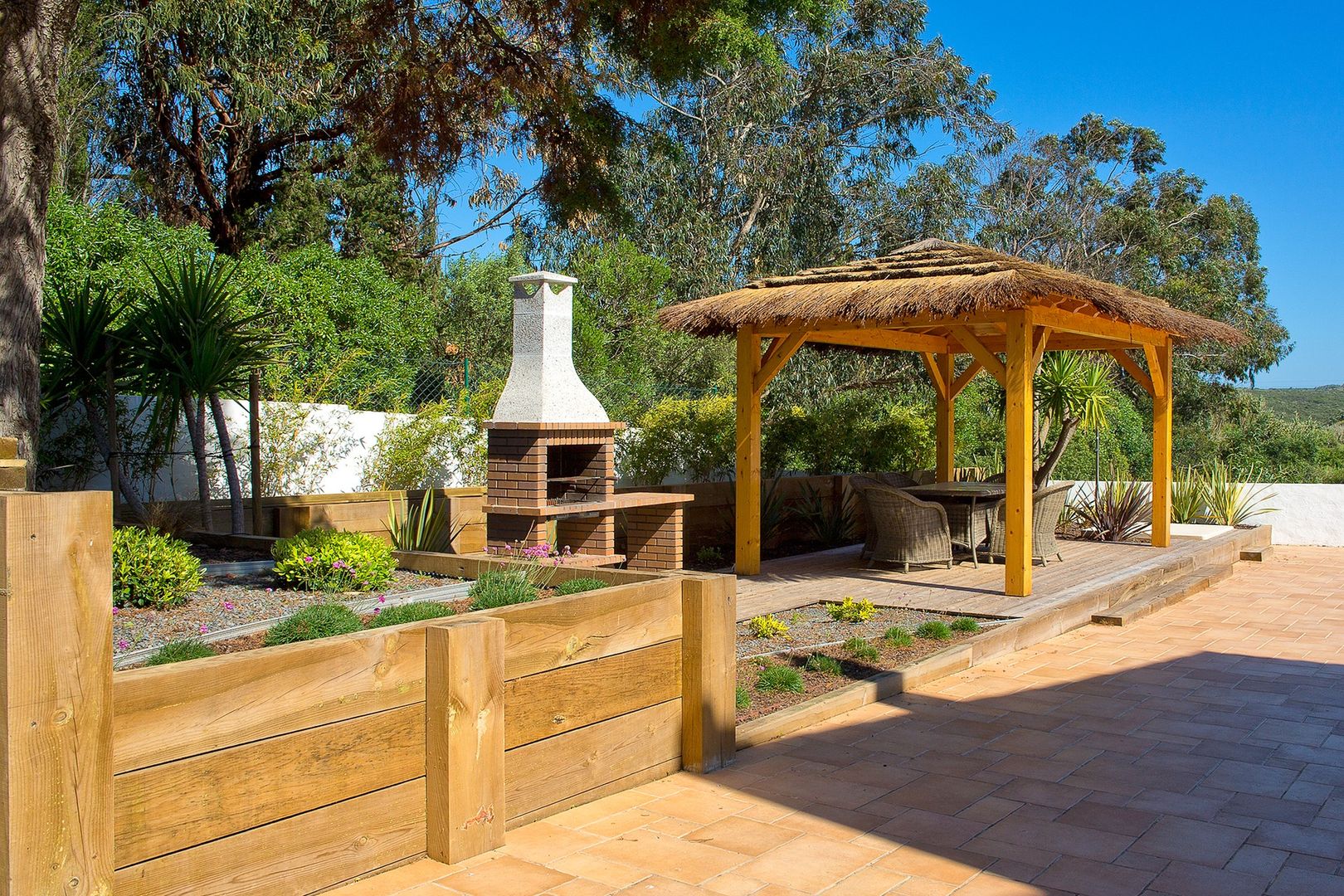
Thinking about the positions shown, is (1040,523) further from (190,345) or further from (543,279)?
(190,345)

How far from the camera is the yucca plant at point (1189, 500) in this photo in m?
14.8

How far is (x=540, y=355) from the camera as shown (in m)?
7.61

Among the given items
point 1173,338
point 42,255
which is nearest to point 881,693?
point 42,255

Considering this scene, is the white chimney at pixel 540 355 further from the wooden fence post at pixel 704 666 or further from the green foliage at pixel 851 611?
the wooden fence post at pixel 704 666

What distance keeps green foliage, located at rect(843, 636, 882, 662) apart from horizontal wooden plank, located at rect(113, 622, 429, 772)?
11.5 ft

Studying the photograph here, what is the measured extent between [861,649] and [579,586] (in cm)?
222

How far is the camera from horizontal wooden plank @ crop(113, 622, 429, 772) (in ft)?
9.01

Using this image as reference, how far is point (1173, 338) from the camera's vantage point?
41.3ft

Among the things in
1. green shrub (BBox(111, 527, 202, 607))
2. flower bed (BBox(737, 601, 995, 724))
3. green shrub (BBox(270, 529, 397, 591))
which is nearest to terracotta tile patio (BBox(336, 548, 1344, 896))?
flower bed (BBox(737, 601, 995, 724))

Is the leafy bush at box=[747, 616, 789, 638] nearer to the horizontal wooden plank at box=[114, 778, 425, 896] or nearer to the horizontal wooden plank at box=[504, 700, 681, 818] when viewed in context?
the horizontal wooden plank at box=[504, 700, 681, 818]

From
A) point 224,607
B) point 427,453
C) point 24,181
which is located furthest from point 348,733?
point 427,453

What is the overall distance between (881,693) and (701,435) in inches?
249

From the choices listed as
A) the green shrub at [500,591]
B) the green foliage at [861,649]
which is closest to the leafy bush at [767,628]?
the green foliage at [861,649]

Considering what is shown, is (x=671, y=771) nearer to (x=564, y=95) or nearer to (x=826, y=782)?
(x=826, y=782)
